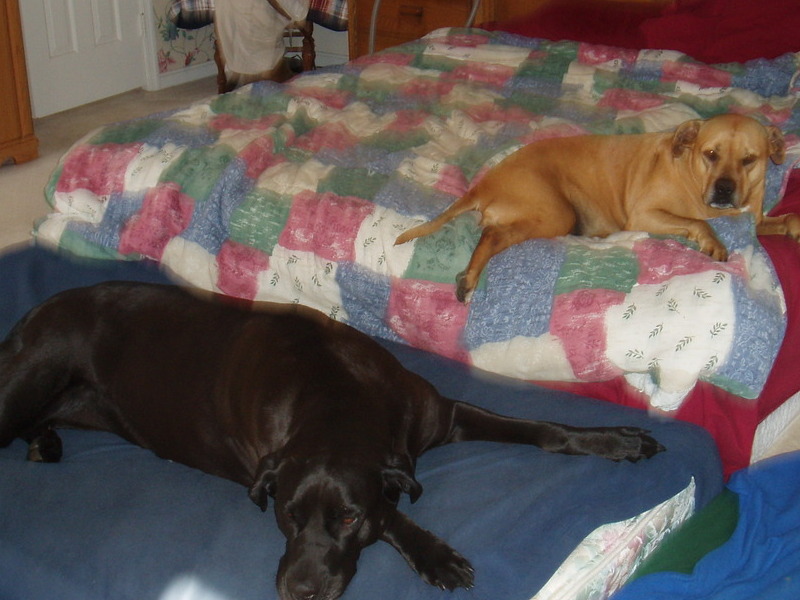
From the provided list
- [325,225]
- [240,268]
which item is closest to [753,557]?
[325,225]

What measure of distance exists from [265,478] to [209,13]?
12.3 ft

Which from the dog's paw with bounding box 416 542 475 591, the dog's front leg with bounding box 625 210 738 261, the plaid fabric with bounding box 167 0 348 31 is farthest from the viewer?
the plaid fabric with bounding box 167 0 348 31

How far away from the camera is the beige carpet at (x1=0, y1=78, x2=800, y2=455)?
351cm

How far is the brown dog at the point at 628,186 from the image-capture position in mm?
2154

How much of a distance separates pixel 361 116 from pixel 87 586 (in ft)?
5.62

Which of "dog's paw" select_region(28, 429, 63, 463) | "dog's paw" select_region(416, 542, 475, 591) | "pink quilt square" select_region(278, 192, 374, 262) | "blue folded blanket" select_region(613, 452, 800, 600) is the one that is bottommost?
"blue folded blanket" select_region(613, 452, 800, 600)

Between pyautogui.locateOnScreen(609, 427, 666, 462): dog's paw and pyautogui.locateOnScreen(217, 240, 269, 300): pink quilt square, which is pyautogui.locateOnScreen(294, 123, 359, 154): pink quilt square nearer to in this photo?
pyautogui.locateOnScreen(217, 240, 269, 300): pink quilt square

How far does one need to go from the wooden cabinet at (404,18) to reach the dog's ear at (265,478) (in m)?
3.45

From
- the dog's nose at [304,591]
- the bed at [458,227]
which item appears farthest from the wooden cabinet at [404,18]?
the dog's nose at [304,591]

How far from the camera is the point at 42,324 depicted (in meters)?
1.83

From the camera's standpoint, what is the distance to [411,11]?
4621 millimetres

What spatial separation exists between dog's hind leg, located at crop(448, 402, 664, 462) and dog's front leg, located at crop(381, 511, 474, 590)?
1.04ft

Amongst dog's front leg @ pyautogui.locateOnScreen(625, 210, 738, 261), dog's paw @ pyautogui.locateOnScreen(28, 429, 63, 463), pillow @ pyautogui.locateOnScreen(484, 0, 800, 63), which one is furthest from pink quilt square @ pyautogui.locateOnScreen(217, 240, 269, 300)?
pillow @ pyautogui.locateOnScreen(484, 0, 800, 63)

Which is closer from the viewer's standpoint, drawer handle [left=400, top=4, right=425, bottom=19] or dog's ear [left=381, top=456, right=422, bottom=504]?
dog's ear [left=381, top=456, right=422, bottom=504]
